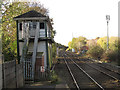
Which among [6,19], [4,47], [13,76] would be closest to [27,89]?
[13,76]

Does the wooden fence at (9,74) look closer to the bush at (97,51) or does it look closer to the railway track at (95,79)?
the railway track at (95,79)

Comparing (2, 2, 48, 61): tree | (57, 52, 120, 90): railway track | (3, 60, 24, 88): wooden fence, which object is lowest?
(57, 52, 120, 90): railway track

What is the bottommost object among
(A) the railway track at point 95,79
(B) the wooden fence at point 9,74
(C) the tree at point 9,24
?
(A) the railway track at point 95,79

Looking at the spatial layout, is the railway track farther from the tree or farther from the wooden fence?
the tree

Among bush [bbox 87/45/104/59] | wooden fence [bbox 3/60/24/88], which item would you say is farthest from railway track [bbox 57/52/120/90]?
bush [bbox 87/45/104/59]

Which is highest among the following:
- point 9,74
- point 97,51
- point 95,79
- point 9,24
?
point 9,24

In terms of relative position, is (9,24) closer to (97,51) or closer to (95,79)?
(95,79)

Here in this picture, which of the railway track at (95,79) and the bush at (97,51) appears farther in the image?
the bush at (97,51)

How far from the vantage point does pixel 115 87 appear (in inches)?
424

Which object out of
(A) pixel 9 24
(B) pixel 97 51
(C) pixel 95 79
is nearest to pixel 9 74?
(C) pixel 95 79

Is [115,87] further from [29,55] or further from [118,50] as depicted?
[118,50]

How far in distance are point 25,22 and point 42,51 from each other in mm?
3604

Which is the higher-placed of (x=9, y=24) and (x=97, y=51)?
(x=9, y=24)

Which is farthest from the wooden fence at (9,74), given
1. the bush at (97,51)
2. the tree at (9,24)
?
the bush at (97,51)
